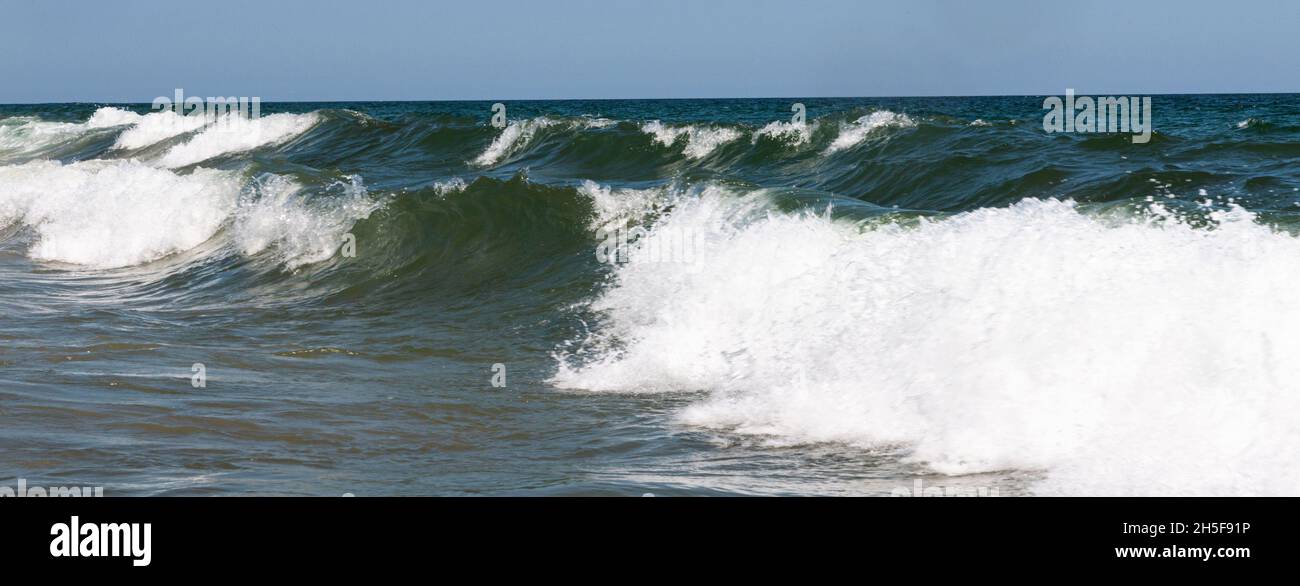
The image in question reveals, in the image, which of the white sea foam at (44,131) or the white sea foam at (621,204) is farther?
the white sea foam at (44,131)

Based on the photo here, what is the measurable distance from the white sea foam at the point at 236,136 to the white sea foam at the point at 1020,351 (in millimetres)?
24164

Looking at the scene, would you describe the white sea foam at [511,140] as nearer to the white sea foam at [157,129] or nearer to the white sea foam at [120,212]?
the white sea foam at [120,212]

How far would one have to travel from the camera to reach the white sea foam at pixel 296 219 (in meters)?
14.3

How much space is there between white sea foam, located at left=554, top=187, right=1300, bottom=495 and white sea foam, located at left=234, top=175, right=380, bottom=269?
17.8 feet

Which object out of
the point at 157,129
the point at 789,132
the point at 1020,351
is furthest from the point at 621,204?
the point at 157,129

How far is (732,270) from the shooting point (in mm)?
10359

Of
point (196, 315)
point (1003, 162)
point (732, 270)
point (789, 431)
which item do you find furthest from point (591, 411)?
point (1003, 162)

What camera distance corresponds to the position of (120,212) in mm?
17188

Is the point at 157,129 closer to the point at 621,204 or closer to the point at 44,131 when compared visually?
the point at 44,131

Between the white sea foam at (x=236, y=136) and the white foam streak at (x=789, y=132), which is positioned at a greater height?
the white sea foam at (x=236, y=136)

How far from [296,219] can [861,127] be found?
A: 29.7ft
